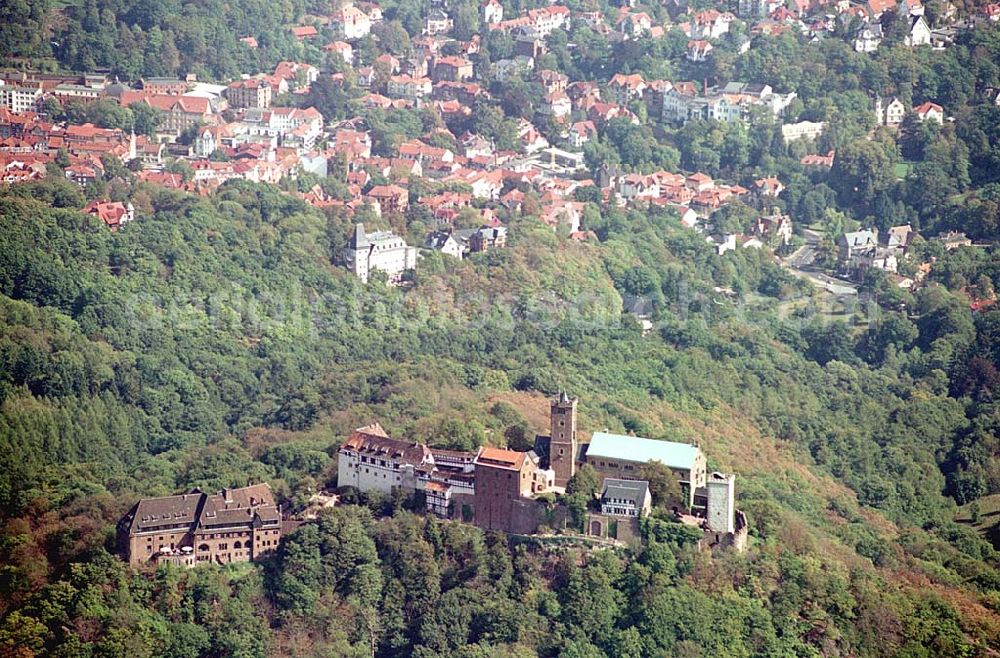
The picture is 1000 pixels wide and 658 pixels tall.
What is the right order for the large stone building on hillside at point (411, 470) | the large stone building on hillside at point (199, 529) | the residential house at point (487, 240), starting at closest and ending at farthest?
1. the large stone building on hillside at point (199, 529)
2. the large stone building on hillside at point (411, 470)
3. the residential house at point (487, 240)

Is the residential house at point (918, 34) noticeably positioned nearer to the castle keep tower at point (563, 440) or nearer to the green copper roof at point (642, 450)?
the green copper roof at point (642, 450)

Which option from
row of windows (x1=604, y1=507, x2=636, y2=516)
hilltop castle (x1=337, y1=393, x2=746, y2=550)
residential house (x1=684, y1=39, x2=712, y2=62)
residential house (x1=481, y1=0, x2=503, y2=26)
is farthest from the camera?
residential house (x1=481, y1=0, x2=503, y2=26)

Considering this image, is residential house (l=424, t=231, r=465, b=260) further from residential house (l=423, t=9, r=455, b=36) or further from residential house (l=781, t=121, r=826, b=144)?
residential house (l=423, t=9, r=455, b=36)

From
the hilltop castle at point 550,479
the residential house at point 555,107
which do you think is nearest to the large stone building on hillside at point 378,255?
the residential house at point 555,107

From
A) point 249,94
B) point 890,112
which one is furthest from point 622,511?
point 890,112

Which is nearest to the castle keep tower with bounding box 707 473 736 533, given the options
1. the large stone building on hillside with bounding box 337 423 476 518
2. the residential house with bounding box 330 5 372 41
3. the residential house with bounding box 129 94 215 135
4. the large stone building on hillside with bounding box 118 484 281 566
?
the large stone building on hillside with bounding box 337 423 476 518

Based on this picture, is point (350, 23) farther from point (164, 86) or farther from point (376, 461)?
point (376, 461)
